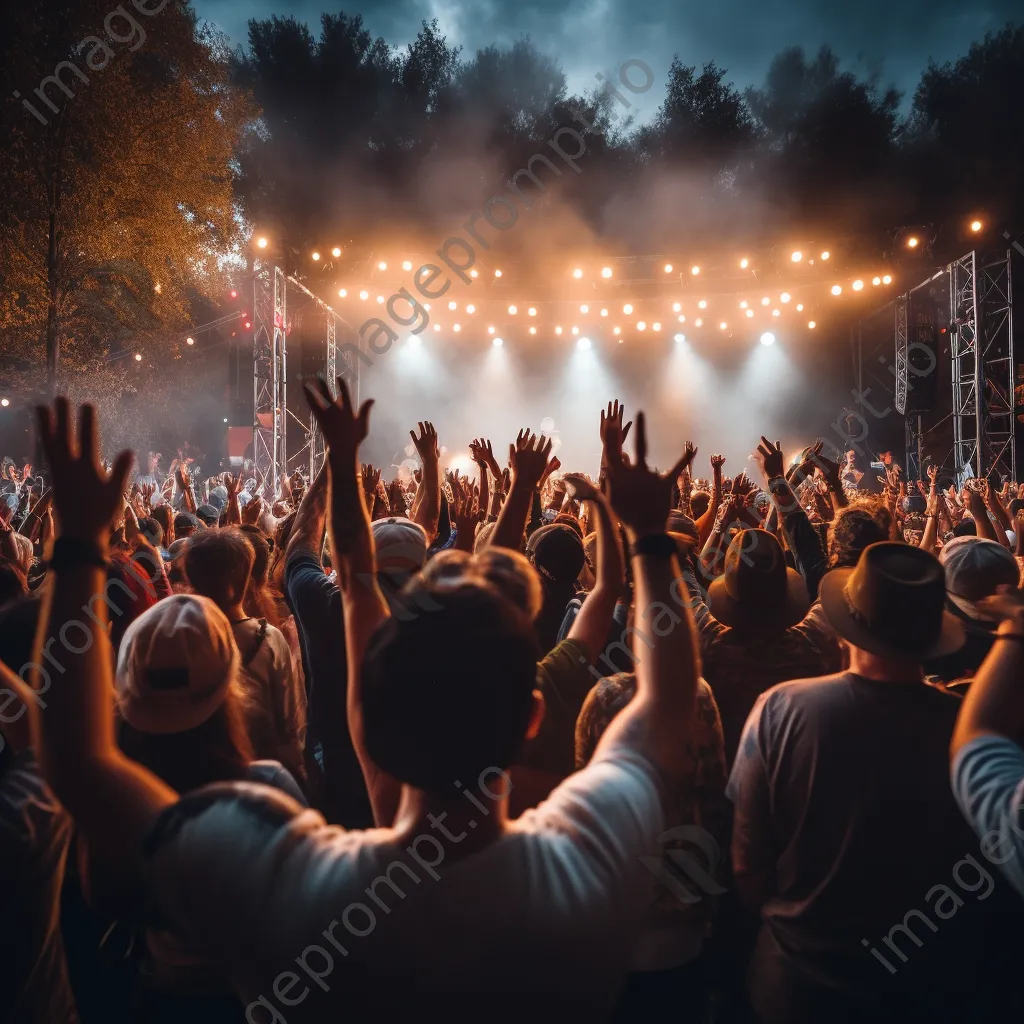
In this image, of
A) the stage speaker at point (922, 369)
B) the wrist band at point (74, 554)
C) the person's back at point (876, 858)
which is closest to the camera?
the wrist band at point (74, 554)

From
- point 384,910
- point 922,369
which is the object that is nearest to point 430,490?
point 384,910

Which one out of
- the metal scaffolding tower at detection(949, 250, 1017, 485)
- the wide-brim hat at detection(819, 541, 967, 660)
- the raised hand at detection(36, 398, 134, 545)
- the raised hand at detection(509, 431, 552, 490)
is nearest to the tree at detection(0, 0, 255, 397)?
the raised hand at detection(509, 431, 552, 490)

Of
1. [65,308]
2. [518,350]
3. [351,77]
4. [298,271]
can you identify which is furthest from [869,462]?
[65,308]

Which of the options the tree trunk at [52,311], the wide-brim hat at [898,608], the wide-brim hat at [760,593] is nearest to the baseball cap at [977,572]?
the wide-brim hat at [760,593]

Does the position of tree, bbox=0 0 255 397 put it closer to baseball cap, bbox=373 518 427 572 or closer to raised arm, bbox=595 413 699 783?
baseball cap, bbox=373 518 427 572

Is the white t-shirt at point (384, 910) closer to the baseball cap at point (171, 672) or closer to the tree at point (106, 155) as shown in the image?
the baseball cap at point (171, 672)

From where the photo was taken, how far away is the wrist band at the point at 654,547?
130 cm

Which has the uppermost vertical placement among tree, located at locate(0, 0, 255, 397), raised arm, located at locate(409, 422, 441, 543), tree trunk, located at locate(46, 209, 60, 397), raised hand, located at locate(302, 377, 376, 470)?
tree, located at locate(0, 0, 255, 397)

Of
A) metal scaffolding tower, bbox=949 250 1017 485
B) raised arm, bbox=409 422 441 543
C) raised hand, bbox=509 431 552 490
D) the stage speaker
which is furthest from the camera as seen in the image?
the stage speaker

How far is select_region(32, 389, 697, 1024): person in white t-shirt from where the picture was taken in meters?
0.87

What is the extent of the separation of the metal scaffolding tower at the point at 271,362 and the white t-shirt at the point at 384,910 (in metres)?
13.5

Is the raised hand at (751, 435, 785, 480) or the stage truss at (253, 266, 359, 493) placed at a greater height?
the stage truss at (253, 266, 359, 493)

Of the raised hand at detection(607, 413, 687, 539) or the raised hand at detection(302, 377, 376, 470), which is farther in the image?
the raised hand at detection(302, 377, 376, 470)

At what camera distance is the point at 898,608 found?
1680 millimetres
